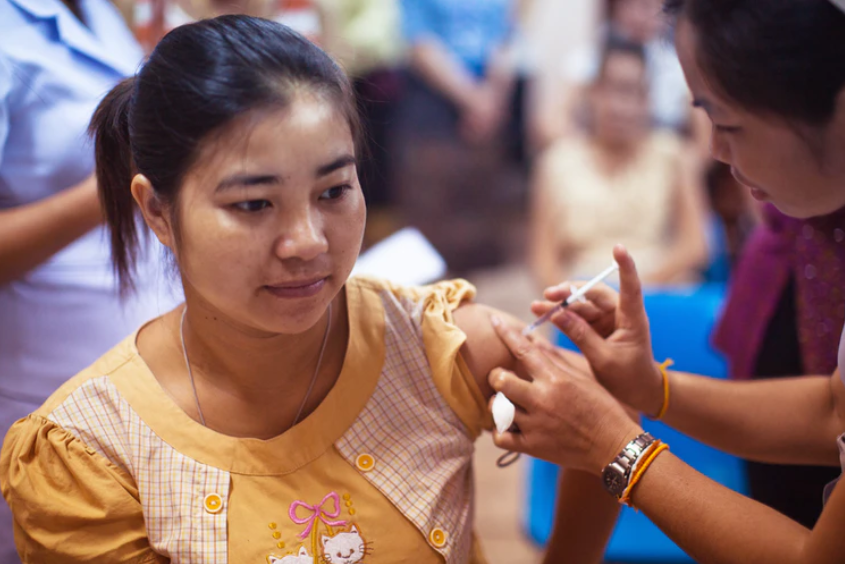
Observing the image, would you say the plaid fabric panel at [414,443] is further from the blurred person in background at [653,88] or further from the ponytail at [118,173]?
the blurred person in background at [653,88]

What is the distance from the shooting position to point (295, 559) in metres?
1.07

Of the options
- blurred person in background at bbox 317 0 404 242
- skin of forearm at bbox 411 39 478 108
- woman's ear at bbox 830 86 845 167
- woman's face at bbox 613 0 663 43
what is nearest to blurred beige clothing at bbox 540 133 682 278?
woman's face at bbox 613 0 663 43

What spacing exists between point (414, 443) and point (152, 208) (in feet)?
1.63

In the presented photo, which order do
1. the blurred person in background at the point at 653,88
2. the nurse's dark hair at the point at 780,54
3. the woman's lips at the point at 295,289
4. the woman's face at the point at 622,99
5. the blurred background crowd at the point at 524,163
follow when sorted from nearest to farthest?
the nurse's dark hair at the point at 780,54
the woman's lips at the point at 295,289
the blurred background crowd at the point at 524,163
the woman's face at the point at 622,99
the blurred person in background at the point at 653,88

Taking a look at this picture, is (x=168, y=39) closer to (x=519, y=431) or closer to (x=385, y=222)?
(x=519, y=431)

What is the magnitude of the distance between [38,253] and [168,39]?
0.46 metres

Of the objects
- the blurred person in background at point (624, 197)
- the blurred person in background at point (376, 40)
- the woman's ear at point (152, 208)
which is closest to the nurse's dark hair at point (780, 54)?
the woman's ear at point (152, 208)

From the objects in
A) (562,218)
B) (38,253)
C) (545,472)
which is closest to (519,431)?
(38,253)

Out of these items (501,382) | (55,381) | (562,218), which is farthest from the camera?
(562,218)

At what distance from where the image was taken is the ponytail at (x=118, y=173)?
44.9 inches

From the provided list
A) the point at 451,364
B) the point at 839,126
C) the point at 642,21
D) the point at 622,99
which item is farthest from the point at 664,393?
the point at 642,21

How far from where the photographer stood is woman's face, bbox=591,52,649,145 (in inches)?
119

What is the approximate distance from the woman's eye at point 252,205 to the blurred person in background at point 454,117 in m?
3.20

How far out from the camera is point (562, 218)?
3.10 m
